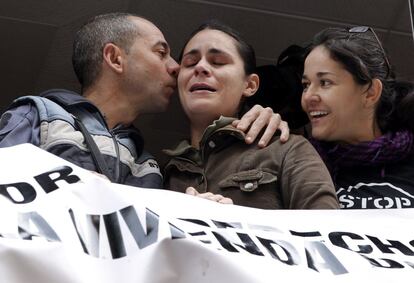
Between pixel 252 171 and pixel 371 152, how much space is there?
0.39 metres

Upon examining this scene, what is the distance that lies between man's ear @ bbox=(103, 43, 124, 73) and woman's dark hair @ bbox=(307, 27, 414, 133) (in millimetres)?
557

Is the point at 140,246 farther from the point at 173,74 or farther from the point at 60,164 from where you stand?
the point at 173,74

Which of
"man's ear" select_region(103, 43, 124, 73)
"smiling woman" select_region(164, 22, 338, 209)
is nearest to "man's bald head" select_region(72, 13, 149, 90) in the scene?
"man's ear" select_region(103, 43, 124, 73)

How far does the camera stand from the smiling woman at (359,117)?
2383mm

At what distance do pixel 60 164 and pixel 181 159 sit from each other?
30.4 inches

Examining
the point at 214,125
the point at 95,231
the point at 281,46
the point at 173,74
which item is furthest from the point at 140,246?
the point at 281,46

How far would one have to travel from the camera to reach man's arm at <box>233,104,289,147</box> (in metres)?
2.26

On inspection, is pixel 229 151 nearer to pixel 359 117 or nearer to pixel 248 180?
pixel 248 180

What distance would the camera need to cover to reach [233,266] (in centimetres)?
147

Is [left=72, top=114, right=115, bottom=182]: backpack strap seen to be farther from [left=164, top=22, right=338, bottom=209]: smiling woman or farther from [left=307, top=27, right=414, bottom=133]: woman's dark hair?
[left=307, top=27, right=414, bottom=133]: woman's dark hair

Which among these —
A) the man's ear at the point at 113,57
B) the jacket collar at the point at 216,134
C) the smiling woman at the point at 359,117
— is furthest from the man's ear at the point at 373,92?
the man's ear at the point at 113,57

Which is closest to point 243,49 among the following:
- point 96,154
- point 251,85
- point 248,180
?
point 251,85

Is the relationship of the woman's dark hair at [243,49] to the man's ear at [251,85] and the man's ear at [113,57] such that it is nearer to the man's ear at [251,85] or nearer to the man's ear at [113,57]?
the man's ear at [251,85]

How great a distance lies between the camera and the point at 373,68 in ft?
8.21
